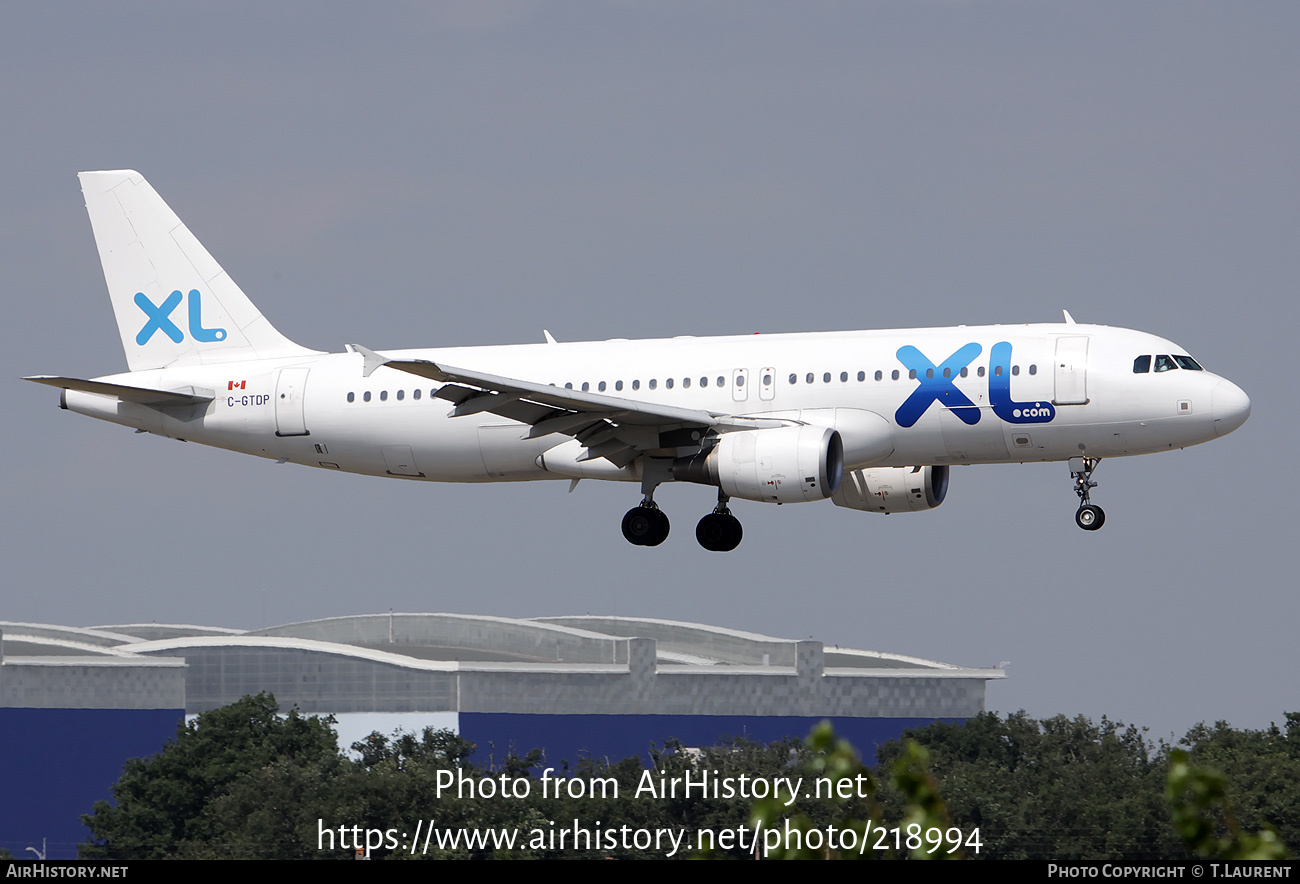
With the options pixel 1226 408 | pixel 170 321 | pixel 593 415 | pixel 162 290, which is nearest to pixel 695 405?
pixel 593 415

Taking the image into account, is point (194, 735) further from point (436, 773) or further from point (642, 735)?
point (642, 735)

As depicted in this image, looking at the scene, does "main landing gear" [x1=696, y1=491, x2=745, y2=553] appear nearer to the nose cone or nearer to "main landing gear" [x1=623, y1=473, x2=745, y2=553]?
"main landing gear" [x1=623, y1=473, x2=745, y2=553]

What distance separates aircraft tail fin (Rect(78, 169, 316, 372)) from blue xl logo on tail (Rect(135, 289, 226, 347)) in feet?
0.09

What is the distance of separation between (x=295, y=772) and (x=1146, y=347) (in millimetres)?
80763

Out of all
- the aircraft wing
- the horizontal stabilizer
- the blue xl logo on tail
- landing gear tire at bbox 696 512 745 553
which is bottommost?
landing gear tire at bbox 696 512 745 553

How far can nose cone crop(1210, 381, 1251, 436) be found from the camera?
40656 mm

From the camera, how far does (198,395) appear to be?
46688 mm

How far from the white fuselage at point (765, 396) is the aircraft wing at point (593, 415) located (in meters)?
0.94

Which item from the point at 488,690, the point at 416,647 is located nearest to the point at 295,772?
the point at 488,690

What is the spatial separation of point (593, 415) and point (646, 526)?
3.84 meters

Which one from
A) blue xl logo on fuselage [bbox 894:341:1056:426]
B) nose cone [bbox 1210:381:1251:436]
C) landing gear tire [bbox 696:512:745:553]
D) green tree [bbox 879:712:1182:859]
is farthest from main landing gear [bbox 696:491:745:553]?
green tree [bbox 879:712:1182:859]

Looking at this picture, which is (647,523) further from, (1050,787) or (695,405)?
(1050,787)

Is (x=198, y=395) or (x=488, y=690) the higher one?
(x=198, y=395)

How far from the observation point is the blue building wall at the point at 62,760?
431ft
